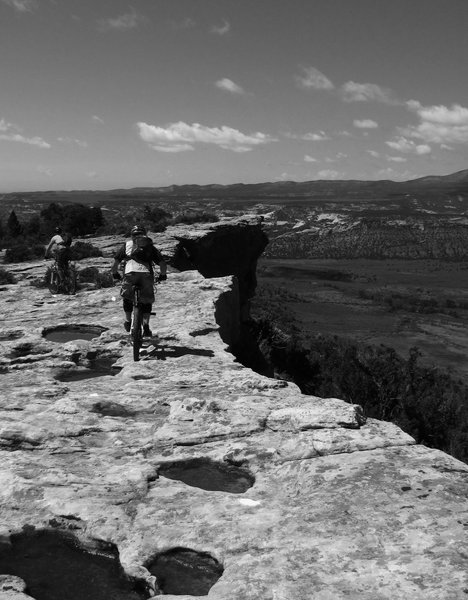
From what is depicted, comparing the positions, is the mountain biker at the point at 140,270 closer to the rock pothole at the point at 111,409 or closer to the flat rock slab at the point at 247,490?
the flat rock slab at the point at 247,490

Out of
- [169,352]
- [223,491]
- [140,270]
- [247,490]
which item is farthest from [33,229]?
[247,490]

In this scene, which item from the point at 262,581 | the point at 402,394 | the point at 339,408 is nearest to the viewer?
the point at 262,581

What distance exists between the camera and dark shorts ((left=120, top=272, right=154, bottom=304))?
10.0 metres

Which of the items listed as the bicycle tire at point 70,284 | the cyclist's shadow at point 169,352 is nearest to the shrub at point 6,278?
the bicycle tire at point 70,284

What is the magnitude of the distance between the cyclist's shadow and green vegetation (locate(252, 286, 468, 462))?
367 inches

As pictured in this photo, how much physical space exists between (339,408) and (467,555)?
2712 millimetres

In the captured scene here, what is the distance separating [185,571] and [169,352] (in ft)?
19.1

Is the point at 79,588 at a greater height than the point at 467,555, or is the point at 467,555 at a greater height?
the point at 467,555

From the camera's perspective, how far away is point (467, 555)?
406 centimetres

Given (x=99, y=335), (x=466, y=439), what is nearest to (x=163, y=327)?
(x=99, y=335)

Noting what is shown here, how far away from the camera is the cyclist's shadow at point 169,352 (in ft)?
32.4

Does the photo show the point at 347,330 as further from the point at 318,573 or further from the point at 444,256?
the point at 444,256

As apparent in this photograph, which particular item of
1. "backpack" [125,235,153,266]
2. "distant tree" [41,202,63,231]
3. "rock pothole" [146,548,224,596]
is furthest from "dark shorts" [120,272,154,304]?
"distant tree" [41,202,63,231]

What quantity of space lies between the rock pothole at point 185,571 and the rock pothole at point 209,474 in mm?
1001
